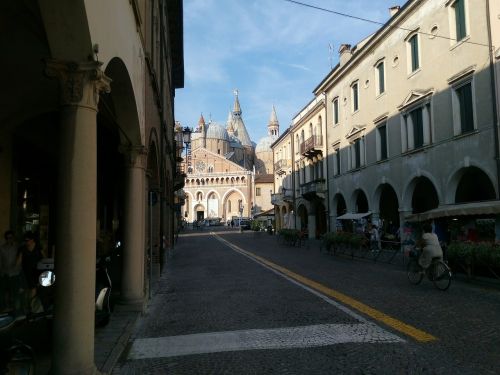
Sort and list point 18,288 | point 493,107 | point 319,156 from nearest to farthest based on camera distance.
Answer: point 18,288 → point 493,107 → point 319,156

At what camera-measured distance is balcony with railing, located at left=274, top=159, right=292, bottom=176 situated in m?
46.6

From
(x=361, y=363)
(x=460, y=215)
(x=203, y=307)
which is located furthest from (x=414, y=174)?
(x=361, y=363)

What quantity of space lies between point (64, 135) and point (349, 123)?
2667 centimetres

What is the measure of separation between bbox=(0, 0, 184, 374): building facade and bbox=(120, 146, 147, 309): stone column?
0.06ft

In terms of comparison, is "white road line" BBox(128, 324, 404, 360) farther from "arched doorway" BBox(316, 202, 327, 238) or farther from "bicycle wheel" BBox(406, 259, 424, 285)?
"arched doorway" BBox(316, 202, 327, 238)

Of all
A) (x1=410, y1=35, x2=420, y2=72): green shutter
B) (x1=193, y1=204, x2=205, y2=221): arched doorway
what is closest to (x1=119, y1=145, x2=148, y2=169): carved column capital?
(x1=410, y1=35, x2=420, y2=72): green shutter

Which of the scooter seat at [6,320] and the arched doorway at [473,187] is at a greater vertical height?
the arched doorway at [473,187]

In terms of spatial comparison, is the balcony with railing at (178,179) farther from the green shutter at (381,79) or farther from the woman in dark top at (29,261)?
the woman in dark top at (29,261)

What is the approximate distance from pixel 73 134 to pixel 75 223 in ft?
2.78

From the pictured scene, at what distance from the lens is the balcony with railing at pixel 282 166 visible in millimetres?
46625

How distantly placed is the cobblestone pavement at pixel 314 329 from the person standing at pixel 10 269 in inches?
82.8

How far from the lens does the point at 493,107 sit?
16.3 meters

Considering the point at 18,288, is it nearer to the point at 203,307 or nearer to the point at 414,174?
the point at 203,307

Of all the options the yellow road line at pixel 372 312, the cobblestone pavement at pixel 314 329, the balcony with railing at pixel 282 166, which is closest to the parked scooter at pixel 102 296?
the cobblestone pavement at pixel 314 329
